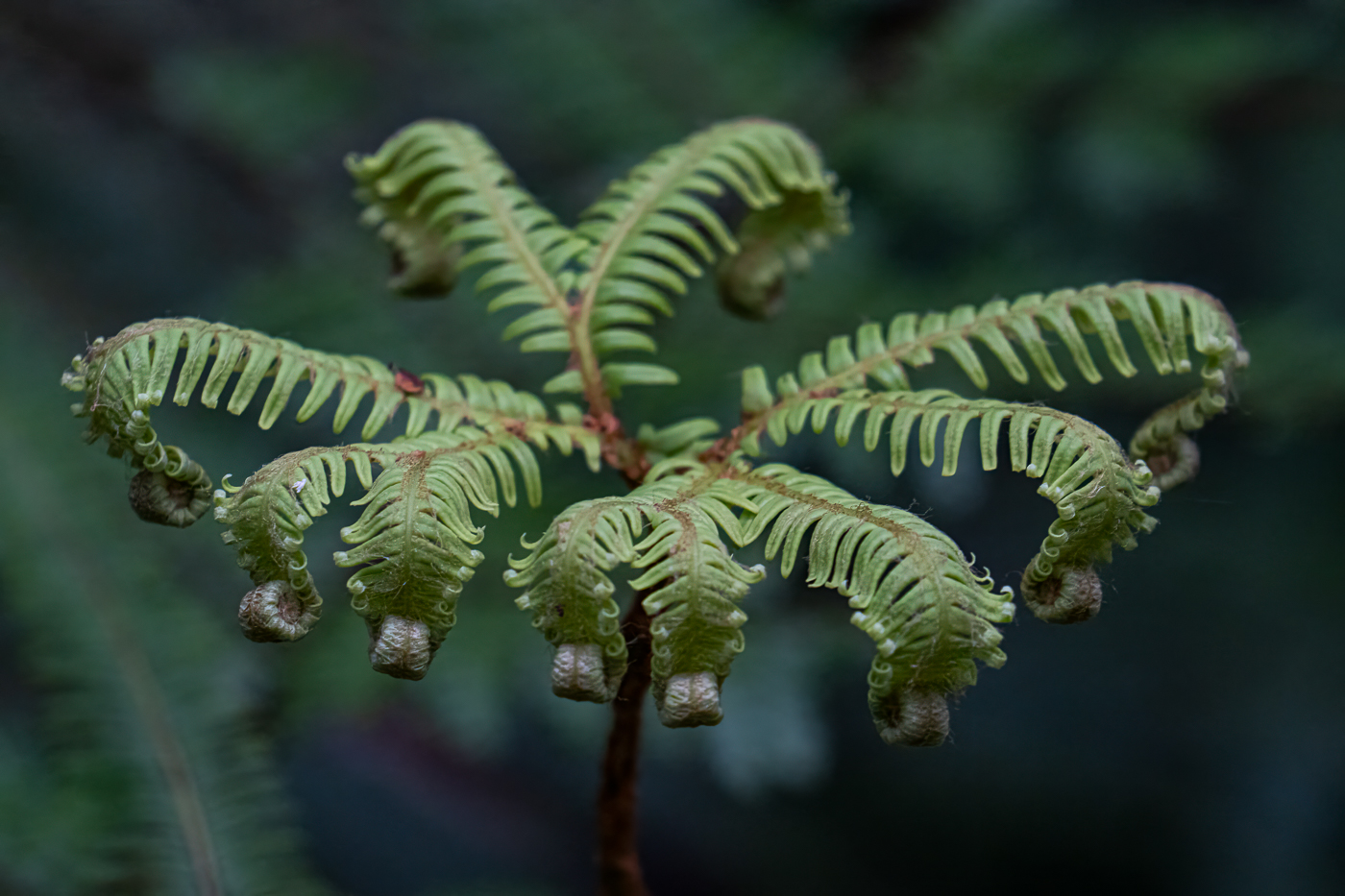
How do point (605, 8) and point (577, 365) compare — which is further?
point (605, 8)

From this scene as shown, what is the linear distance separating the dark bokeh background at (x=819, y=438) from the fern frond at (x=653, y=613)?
117 centimetres

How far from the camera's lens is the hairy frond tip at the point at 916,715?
1.03 metres

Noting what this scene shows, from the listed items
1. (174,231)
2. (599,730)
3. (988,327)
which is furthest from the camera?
(174,231)

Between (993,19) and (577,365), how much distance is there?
65.0 inches

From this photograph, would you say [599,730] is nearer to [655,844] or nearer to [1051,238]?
[655,844]

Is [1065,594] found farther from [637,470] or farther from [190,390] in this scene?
[190,390]

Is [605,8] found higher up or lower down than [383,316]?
higher up

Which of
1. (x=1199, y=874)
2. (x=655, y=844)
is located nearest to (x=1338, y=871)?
(x=1199, y=874)

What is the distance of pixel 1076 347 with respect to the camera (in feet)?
4.41

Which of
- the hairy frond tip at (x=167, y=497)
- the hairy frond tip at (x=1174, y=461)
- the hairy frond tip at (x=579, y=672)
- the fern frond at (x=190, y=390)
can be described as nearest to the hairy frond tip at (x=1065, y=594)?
the hairy frond tip at (x=1174, y=461)

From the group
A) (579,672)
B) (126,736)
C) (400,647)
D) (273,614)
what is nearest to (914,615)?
(579,672)

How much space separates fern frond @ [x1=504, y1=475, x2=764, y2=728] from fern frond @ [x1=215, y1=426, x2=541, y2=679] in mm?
85

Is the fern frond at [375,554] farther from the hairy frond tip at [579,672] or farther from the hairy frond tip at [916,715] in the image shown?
the hairy frond tip at [916,715]

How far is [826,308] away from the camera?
97.3 inches
